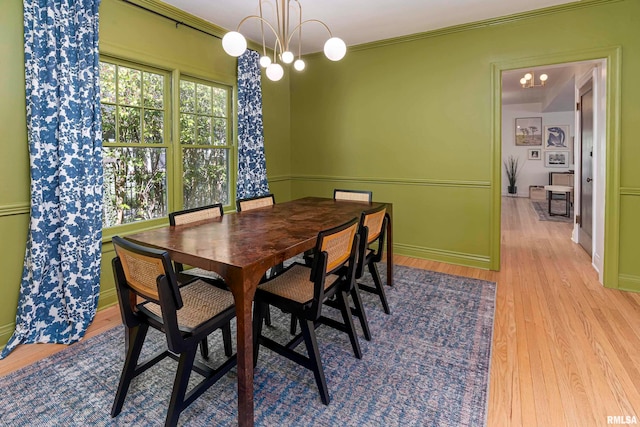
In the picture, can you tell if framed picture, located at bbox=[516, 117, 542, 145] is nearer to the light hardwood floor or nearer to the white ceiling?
the light hardwood floor

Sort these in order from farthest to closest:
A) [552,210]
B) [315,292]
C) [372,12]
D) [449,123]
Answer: [552,210], [449,123], [372,12], [315,292]

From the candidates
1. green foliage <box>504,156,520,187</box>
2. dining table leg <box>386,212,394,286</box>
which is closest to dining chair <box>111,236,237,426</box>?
dining table leg <box>386,212,394,286</box>

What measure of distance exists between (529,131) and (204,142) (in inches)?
370

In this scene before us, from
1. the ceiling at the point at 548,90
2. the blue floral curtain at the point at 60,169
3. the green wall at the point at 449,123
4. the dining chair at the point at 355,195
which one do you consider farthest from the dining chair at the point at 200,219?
the ceiling at the point at 548,90

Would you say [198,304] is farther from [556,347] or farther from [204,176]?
[204,176]

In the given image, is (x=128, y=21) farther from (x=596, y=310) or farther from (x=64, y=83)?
(x=596, y=310)

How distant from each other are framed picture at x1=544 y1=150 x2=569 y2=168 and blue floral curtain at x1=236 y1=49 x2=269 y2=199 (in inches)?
348

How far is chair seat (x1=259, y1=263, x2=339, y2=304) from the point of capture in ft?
6.11

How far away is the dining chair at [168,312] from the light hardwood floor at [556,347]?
3.73 feet

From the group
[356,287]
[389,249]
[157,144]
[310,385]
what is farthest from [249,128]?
[310,385]

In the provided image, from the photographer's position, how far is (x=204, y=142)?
3.82m

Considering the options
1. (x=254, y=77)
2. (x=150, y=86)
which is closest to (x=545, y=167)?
(x=254, y=77)

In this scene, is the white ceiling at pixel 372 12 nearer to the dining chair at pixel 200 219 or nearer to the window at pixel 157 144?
the window at pixel 157 144

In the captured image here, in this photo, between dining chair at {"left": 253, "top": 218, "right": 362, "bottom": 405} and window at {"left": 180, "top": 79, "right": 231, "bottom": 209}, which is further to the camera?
window at {"left": 180, "top": 79, "right": 231, "bottom": 209}
